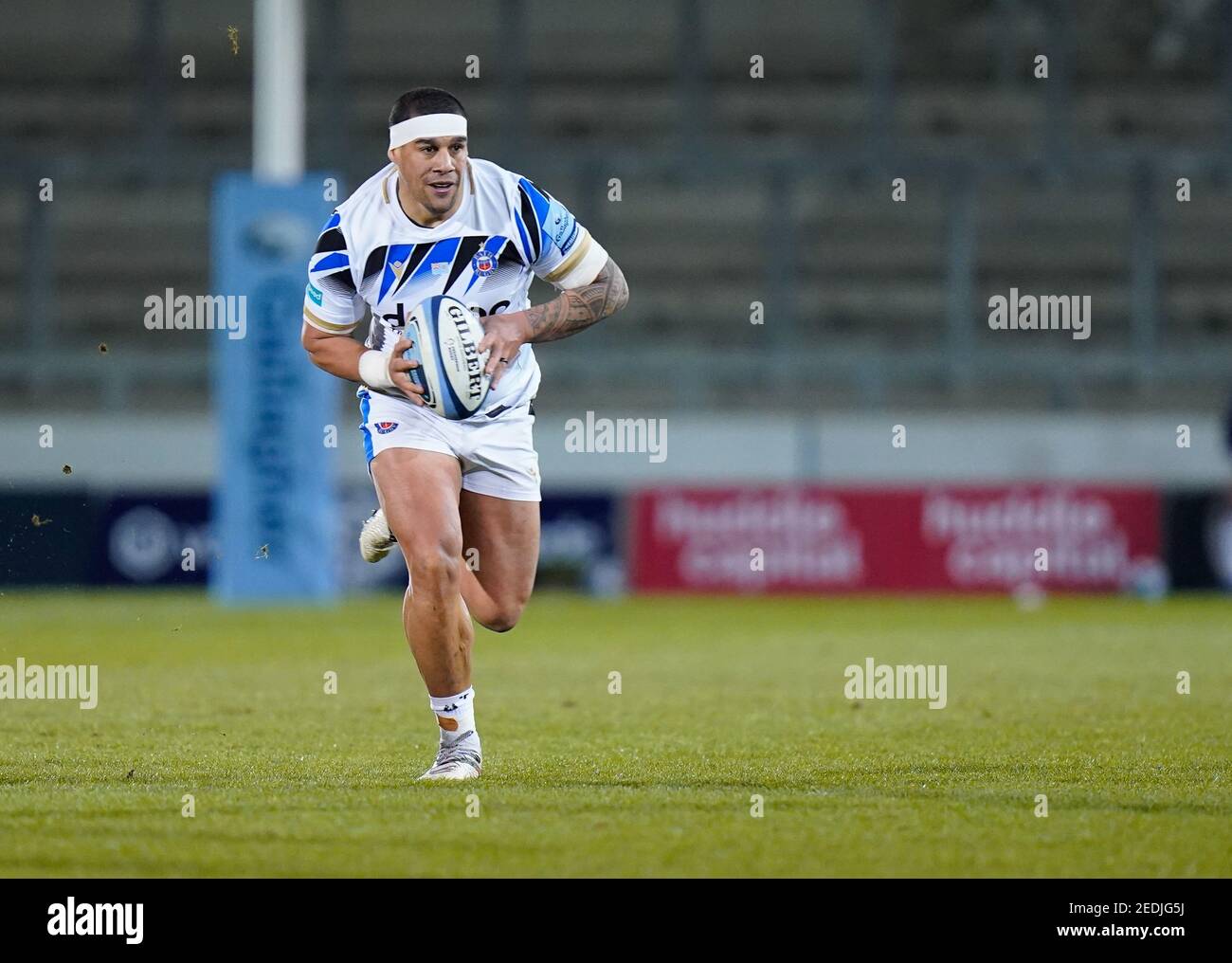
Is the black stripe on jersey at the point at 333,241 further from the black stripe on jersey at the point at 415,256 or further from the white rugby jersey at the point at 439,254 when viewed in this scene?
the black stripe on jersey at the point at 415,256

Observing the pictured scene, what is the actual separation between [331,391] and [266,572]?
6.51 feet

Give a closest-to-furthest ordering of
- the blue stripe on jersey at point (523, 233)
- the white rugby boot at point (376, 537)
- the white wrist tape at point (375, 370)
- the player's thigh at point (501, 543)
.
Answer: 1. the white wrist tape at point (375, 370)
2. the blue stripe on jersey at point (523, 233)
3. the player's thigh at point (501, 543)
4. the white rugby boot at point (376, 537)

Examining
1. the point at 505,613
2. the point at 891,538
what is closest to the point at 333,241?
the point at 505,613

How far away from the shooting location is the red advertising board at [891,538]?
22094mm

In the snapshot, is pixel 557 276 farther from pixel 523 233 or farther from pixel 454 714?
pixel 454 714

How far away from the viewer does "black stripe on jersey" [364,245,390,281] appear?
22.6ft

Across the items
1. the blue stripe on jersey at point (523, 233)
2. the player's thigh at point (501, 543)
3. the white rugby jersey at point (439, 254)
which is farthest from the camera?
the player's thigh at point (501, 543)

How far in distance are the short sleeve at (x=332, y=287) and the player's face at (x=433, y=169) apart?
0.34m

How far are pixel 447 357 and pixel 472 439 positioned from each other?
1.39 feet

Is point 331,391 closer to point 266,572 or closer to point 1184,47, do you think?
point 266,572

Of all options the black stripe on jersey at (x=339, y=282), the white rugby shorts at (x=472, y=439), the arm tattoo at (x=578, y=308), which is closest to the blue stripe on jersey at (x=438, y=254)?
the black stripe on jersey at (x=339, y=282)

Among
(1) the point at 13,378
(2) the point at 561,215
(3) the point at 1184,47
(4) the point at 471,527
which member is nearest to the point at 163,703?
(4) the point at 471,527

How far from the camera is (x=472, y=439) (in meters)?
7.01

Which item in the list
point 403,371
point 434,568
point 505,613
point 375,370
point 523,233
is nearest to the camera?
point 434,568
